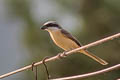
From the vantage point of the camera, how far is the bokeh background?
391 inches

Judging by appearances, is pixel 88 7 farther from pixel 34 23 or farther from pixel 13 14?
pixel 13 14

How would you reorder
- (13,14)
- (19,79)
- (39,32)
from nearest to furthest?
(19,79)
(39,32)
(13,14)

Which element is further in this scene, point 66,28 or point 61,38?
point 66,28

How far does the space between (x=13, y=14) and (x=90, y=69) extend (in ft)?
11.0

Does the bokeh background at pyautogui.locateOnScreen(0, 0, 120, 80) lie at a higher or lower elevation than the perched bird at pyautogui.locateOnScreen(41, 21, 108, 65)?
lower

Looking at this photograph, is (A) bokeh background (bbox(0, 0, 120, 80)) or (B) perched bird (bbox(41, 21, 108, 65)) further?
(A) bokeh background (bbox(0, 0, 120, 80))

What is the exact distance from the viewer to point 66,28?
431 inches

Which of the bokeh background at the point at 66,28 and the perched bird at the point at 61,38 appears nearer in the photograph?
the perched bird at the point at 61,38

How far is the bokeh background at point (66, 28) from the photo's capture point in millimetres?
9922

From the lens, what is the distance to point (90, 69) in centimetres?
976

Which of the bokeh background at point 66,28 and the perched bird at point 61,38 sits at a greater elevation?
the perched bird at point 61,38

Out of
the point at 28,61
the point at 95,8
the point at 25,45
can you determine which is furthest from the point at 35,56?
the point at 95,8

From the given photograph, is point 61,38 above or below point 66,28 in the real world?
above

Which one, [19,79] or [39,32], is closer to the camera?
[19,79]
